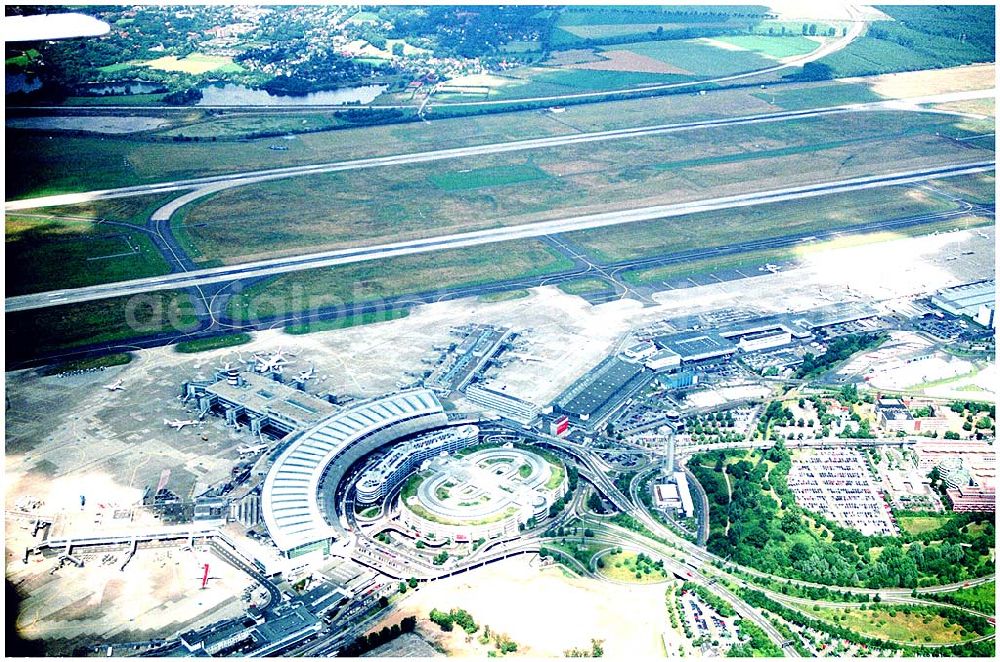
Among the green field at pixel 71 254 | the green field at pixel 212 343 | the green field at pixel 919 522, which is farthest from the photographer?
the green field at pixel 71 254

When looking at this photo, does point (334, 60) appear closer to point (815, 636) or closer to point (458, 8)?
point (458, 8)

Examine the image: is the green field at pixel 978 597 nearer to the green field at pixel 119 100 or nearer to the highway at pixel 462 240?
the highway at pixel 462 240

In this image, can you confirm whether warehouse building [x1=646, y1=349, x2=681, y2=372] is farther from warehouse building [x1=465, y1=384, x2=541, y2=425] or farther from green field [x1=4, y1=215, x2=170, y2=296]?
green field [x1=4, y1=215, x2=170, y2=296]

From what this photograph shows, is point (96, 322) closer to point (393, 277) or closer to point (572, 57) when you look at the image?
point (393, 277)

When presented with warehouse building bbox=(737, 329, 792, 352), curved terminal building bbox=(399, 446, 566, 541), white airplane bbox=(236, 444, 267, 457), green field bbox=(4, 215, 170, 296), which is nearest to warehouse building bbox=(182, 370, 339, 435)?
white airplane bbox=(236, 444, 267, 457)

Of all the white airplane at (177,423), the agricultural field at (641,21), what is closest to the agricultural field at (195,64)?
the agricultural field at (641,21)

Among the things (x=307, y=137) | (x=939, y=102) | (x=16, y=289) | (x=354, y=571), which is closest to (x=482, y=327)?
(x=354, y=571)

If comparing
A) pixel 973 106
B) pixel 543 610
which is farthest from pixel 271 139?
pixel 543 610
